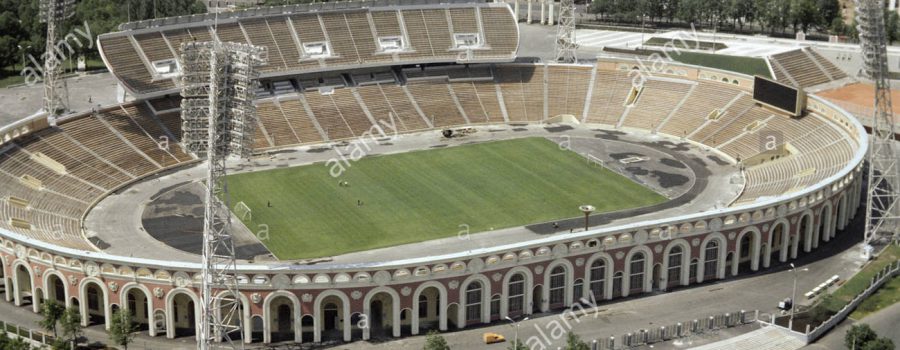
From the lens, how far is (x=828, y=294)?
89250 mm

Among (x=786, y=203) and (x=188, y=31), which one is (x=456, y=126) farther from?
(x=786, y=203)

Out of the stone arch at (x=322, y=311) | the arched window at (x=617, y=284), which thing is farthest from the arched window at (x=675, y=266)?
the stone arch at (x=322, y=311)

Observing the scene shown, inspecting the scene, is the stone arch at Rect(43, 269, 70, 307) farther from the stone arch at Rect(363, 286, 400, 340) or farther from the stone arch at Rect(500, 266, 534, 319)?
the stone arch at Rect(500, 266, 534, 319)

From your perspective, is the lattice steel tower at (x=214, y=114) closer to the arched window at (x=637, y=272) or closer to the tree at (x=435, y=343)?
the tree at (x=435, y=343)

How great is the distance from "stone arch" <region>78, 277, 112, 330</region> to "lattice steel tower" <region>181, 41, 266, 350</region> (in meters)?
9.29

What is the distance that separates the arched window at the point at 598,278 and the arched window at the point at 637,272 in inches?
96.9

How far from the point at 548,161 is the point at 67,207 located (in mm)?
48054

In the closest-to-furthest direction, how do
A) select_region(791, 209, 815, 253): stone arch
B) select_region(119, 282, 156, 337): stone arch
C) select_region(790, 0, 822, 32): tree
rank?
select_region(119, 282, 156, 337): stone arch → select_region(791, 209, 815, 253): stone arch → select_region(790, 0, 822, 32): tree

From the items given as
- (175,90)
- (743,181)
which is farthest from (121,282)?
(743,181)

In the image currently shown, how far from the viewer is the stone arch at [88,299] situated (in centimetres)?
8150

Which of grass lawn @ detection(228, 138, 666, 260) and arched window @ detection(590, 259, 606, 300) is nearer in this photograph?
arched window @ detection(590, 259, 606, 300)

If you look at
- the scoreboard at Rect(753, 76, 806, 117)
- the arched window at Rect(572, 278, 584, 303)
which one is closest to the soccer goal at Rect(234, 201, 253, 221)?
the arched window at Rect(572, 278, 584, 303)

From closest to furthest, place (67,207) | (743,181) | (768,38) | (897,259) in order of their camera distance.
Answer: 1. (897,259)
2. (67,207)
3. (743,181)
4. (768,38)

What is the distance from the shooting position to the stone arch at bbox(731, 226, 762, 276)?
304ft
